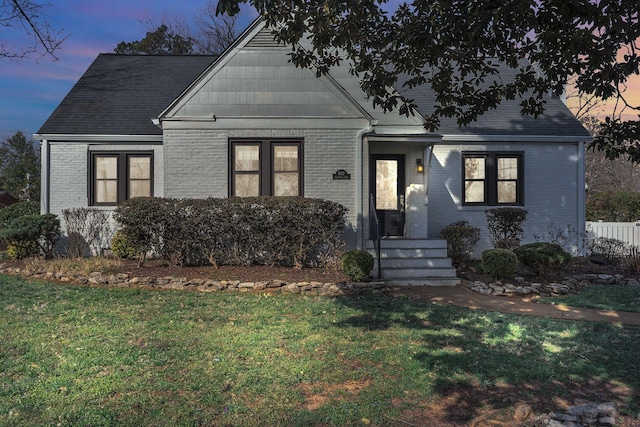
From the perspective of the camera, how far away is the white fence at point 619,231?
580 inches

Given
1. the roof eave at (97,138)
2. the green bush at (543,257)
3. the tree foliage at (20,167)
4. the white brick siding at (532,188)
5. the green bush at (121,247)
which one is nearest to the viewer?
the green bush at (543,257)

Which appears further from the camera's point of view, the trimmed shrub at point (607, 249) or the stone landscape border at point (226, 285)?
the trimmed shrub at point (607, 249)

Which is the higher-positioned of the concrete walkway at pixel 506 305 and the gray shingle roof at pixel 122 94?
the gray shingle roof at pixel 122 94

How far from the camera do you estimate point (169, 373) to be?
14.8 ft

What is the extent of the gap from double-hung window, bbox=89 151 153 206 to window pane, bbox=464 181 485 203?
29.4 feet

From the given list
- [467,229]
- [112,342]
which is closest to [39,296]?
[112,342]

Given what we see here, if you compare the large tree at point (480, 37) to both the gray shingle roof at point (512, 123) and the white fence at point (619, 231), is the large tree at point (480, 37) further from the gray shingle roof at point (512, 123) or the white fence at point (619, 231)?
the white fence at point (619, 231)

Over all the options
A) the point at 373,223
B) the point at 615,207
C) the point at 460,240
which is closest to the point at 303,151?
the point at 373,223

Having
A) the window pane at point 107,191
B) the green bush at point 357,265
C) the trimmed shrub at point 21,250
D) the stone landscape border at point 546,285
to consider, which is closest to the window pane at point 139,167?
the window pane at point 107,191

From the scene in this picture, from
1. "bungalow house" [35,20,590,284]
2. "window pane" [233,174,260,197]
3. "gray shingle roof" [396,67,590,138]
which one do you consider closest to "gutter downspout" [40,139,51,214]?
"bungalow house" [35,20,590,284]

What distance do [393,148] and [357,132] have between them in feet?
5.44

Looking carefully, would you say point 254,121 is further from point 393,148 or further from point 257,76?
point 393,148

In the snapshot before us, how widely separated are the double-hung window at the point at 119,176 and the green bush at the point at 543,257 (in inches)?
380

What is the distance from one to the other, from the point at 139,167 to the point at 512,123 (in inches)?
425
